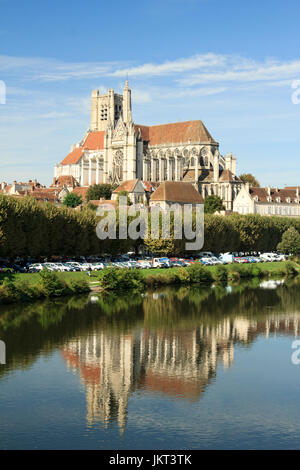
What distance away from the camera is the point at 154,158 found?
150 metres

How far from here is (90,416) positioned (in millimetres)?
23172

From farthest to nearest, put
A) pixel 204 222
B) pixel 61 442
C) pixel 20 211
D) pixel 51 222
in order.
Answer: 1. pixel 204 222
2. pixel 51 222
3. pixel 20 211
4. pixel 61 442

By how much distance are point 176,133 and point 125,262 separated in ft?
305

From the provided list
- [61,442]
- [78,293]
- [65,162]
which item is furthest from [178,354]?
[65,162]

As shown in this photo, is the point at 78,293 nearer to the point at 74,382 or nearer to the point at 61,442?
the point at 74,382

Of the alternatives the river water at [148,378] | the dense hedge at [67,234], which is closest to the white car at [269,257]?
the dense hedge at [67,234]

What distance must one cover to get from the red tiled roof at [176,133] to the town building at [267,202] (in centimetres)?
2232

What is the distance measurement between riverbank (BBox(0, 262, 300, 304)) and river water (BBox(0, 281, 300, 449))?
3639 mm

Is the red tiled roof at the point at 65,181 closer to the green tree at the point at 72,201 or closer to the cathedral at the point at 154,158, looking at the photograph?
the cathedral at the point at 154,158

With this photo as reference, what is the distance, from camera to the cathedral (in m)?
144

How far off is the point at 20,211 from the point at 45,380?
3375 centimetres

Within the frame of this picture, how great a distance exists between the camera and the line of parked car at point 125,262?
5969cm

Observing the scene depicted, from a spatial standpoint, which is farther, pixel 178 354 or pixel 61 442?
pixel 178 354

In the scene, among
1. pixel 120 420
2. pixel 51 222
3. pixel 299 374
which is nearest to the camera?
pixel 120 420
